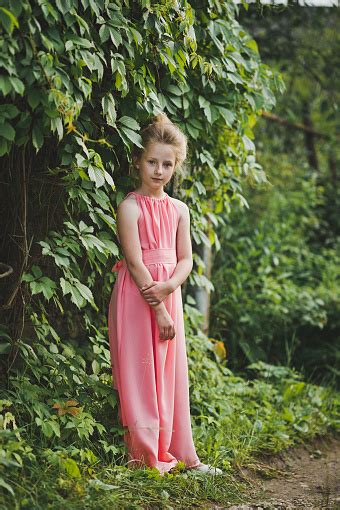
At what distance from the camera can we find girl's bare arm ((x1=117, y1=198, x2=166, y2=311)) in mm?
3461

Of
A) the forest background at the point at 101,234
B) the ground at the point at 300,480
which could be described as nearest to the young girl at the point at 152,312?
the forest background at the point at 101,234

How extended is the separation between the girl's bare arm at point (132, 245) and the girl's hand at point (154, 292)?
2cm

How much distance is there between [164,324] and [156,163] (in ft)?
2.54

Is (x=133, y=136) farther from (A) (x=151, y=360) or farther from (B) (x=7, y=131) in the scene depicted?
(A) (x=151, y=360)

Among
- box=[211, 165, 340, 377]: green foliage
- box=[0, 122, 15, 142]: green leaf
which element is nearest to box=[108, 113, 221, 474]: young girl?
box=[0, 122, 15, 142]: green leaf

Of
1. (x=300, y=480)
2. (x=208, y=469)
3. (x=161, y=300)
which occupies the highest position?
(x=161, y=300)

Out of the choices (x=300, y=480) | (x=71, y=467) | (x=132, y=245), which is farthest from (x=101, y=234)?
(x=300, y=480)

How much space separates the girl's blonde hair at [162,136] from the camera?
3549 mm

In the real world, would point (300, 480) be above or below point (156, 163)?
below

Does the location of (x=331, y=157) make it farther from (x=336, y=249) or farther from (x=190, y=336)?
(x=190, y=336)

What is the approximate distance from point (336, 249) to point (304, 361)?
2060mm

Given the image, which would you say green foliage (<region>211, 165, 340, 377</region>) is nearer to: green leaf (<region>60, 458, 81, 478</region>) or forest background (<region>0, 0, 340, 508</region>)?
forest background (<region>0, 0, 340, 508</region>)

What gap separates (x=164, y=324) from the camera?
349 cm

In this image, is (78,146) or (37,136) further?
(78,146)
